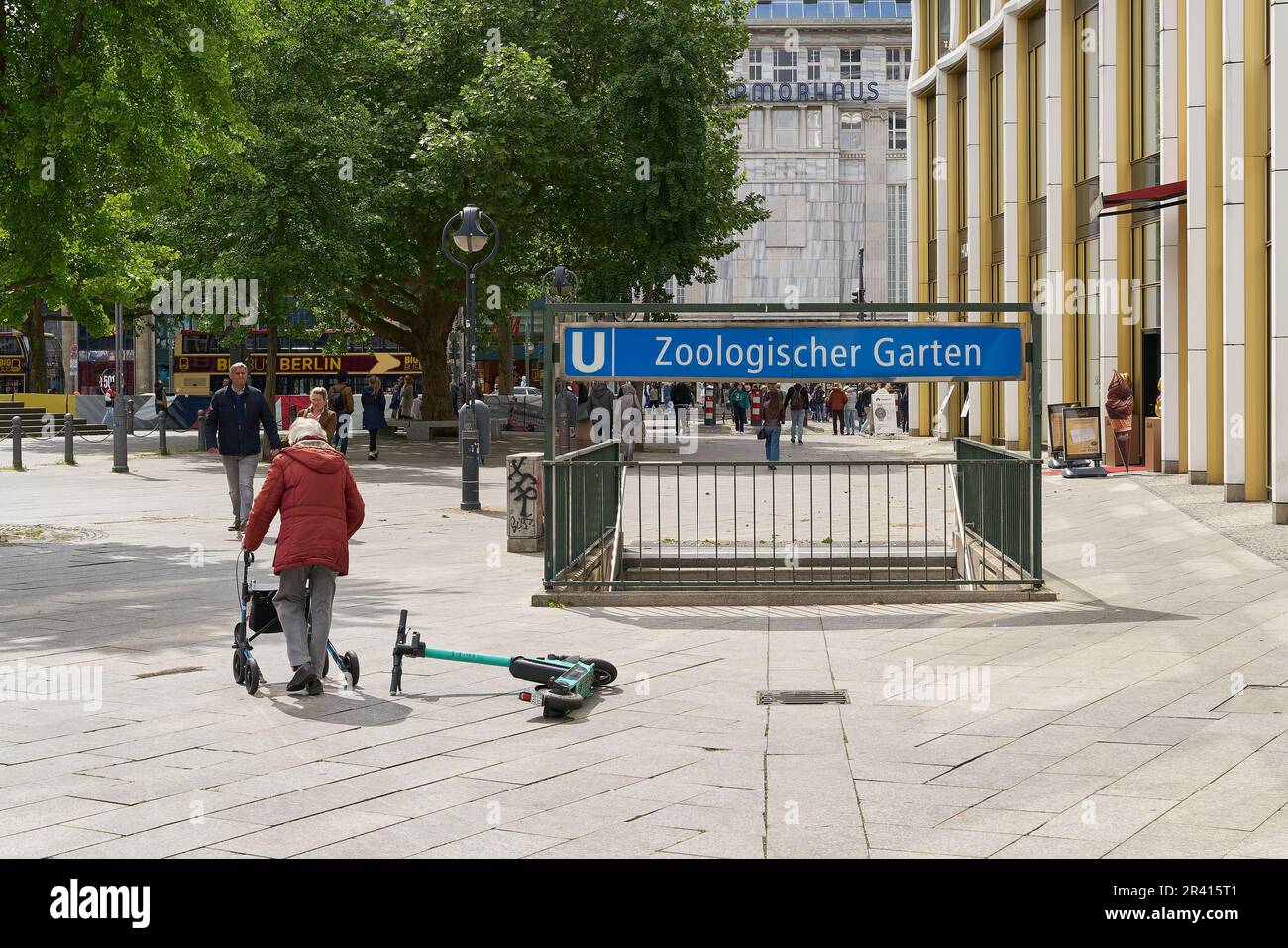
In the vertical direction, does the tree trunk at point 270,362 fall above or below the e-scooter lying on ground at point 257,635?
above

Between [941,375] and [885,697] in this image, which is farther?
[941,375]

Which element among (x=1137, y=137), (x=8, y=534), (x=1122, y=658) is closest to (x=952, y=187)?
(x=1137, y=137)

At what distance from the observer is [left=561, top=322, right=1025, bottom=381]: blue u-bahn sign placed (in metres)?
11.0

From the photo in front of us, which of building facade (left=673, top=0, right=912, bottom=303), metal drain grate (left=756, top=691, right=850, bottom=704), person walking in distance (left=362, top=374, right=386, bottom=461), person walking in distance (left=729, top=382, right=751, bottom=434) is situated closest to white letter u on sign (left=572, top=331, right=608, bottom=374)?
metal drain grate (left=756, top=691, right=850, bottom=704)

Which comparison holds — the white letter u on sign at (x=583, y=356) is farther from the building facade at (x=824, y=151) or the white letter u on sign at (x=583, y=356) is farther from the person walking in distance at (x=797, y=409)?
the building facade at (x=824, y=151)

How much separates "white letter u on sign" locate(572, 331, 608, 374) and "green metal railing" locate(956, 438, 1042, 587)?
268 centimetres

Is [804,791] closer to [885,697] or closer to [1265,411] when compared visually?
[885,697]

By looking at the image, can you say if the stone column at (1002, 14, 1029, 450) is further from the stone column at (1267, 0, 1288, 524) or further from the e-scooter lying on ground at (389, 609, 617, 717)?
the e-scooter lying on ground at (389, 609, 617, 717)

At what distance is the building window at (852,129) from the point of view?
90562mm

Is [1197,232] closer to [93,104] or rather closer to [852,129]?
[93,104]

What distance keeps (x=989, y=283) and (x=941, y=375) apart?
26.5 meters

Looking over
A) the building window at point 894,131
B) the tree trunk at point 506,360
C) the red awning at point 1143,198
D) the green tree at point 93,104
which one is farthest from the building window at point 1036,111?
the building window at point 894,131

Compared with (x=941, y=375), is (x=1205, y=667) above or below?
below
